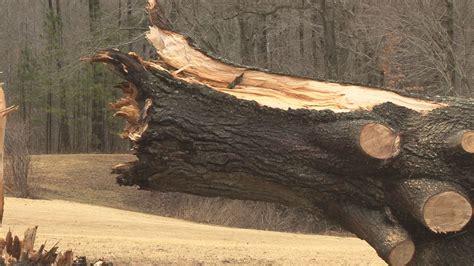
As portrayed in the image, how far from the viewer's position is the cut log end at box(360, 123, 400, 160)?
15.0ft

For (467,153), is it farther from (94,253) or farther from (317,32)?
(317,32)

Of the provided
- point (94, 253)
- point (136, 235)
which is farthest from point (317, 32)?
point (94, 253)

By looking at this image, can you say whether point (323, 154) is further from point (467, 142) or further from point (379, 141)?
point (467, 142)

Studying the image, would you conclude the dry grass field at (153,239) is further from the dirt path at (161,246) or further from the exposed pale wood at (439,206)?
the exposed pale wood at (439,206)

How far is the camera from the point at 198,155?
4754 mm

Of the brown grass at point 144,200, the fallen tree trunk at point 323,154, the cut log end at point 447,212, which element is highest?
the fallen tree trunk at point 323,154

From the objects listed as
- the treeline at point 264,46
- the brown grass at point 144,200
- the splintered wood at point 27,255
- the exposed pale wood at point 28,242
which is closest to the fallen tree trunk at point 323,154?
the splintered wood at point 27,255

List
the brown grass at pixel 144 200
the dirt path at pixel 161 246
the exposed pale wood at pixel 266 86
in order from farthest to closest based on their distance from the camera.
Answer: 1. the brown grass at pixel 144 200
2. the dirt path at pixel 161 246
3. the exposed pale wood at pixel 266 86

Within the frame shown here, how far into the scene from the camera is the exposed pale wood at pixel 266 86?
16.3 ft

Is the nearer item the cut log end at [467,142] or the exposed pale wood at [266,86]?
the cut log end at [467,142]

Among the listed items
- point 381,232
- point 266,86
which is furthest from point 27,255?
point 381,232

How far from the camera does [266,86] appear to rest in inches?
203

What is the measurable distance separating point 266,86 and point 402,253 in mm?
1439

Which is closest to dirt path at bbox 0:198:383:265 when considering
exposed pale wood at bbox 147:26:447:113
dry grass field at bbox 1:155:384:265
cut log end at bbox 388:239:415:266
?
dry grass field at bbox 1:155:384:265
